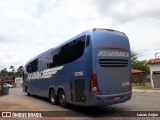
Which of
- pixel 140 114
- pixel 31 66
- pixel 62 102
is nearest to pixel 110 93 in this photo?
pixel 140 114

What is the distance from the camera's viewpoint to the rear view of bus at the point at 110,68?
11164 millimetres

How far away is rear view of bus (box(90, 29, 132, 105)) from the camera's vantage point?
36.6 feet

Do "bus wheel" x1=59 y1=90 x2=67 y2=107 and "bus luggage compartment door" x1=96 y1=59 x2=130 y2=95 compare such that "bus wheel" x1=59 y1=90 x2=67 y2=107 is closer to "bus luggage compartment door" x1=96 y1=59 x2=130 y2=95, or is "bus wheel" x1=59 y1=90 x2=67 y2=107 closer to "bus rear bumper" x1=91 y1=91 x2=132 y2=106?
"bus rear bumper" x1=91 y1=91 x2=132 y2=106

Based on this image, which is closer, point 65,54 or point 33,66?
point 65,54

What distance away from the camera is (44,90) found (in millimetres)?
18266

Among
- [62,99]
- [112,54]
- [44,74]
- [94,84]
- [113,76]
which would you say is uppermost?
[112,54]

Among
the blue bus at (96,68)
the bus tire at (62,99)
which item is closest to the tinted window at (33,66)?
the bus tire at (62,99)

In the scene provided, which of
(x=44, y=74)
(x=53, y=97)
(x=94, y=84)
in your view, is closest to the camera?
(x=94, y=84)

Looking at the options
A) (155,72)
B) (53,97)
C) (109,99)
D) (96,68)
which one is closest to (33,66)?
(53,97)

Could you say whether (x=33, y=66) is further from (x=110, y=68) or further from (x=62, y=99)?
(x=110, y=68)

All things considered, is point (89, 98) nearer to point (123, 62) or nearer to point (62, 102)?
point (123, 62)

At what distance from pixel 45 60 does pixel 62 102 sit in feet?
14.0

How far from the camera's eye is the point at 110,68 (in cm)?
1162

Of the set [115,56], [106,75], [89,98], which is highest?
[115,56]
